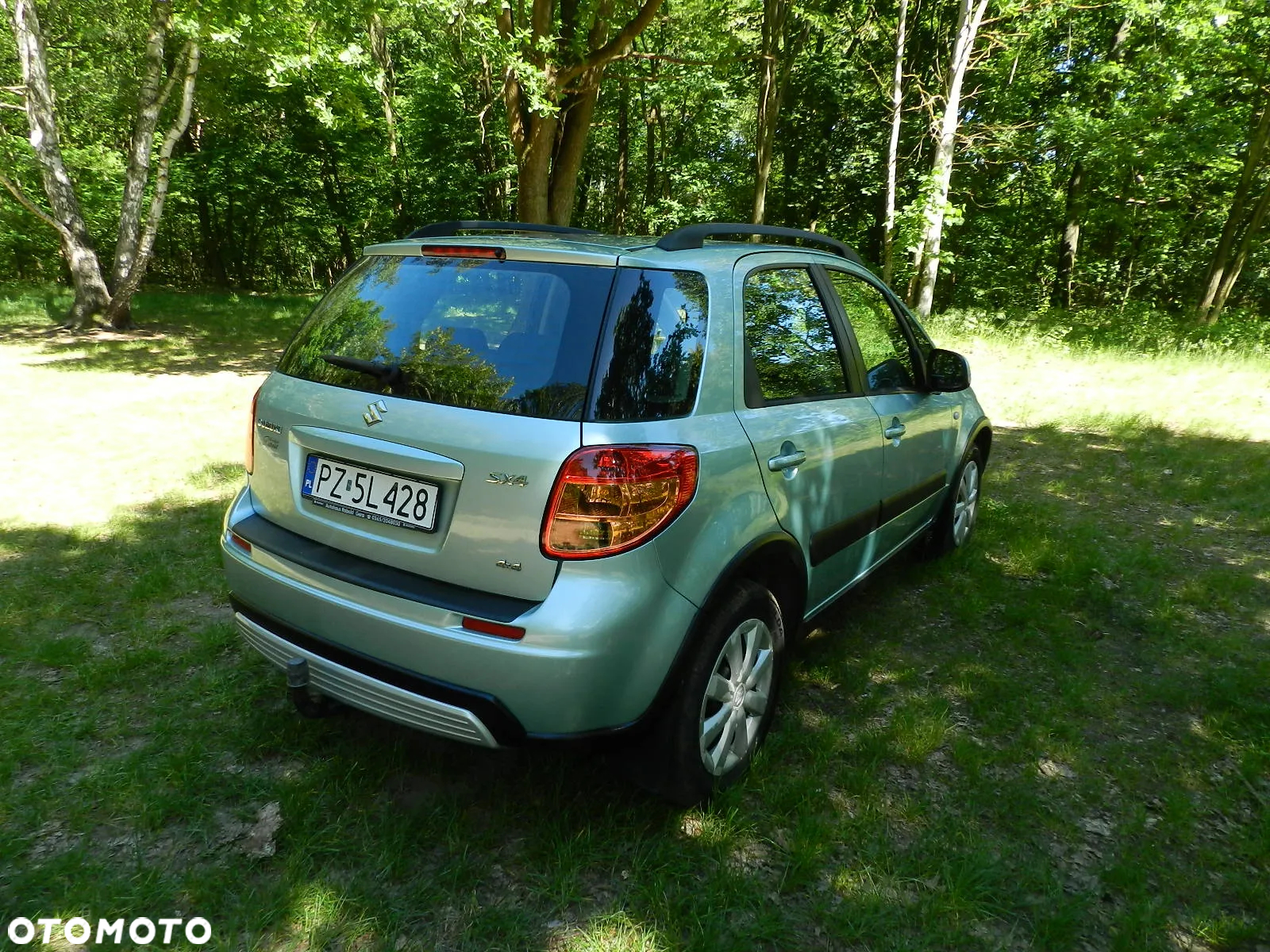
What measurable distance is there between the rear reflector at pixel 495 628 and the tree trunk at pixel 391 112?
18570mm

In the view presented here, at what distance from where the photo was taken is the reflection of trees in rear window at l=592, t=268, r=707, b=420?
2.14 metres

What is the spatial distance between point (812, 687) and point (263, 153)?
88.7 feet

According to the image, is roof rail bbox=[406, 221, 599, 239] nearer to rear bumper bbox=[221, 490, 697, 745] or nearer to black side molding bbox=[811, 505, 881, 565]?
rear bumper bbox=[221, 490, 697, 745]

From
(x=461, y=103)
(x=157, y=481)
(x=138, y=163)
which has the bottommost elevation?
(x=157, y=481)

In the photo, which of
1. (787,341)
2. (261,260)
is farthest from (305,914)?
(261,260)

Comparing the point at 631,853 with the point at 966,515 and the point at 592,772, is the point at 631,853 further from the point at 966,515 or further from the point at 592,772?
the point at 966,515

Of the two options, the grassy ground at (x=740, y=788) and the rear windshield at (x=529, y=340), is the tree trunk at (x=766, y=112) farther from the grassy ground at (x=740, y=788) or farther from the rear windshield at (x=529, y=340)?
the rear windshield at (x=529, y=340)

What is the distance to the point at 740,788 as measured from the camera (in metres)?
2.66

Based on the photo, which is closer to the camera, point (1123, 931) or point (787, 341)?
point (1123, 931)

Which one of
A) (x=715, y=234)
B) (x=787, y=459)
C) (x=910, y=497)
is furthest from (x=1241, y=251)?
(x=787, y=459)

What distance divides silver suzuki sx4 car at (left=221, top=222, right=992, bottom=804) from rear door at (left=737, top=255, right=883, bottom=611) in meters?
0.02

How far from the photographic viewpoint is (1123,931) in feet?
7.20

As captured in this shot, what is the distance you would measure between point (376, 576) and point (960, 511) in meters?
3.74

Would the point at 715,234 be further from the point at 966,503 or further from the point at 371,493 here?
the point at 966,503
